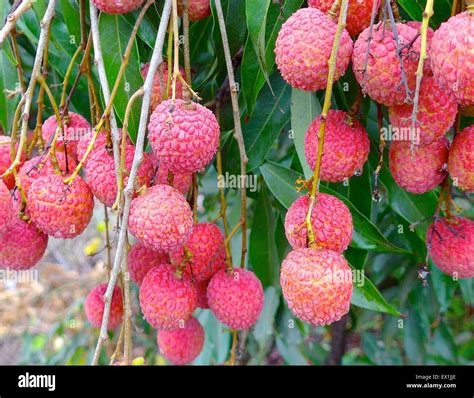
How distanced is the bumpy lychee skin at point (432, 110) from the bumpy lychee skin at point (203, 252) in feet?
1.15

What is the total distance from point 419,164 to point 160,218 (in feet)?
1.23

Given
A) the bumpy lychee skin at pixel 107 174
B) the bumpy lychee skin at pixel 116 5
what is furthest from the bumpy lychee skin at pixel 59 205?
the bumpy lychee skin at pixel 116 5

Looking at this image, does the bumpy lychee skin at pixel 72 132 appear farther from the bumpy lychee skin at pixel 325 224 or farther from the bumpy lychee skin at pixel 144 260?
the bumpy lychee skin at pixel 325 224

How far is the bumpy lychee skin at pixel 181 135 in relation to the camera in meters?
0.75

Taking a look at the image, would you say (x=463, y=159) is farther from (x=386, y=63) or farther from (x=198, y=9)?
(x=198, y=9)

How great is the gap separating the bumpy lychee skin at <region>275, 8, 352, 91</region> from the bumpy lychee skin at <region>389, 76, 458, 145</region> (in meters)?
0.10

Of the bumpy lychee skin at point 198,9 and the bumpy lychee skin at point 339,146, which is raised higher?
the bumpy lychee skin at point 198,9

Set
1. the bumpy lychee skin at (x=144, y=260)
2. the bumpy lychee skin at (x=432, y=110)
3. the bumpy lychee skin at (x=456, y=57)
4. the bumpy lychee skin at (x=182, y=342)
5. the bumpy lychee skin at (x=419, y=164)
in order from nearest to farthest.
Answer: the bumpy lychee skin at (x=456, y=57)
the bumpy lychee skin at (x=432, y=110)
the bumpy lychee skin at (x=419, y=164)
the bumpy lychee skin at (x=144, y=260)
the bumpy lychee skin at (x=182, y=342)

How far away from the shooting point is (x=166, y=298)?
876 mm

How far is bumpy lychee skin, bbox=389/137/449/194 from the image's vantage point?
85cm

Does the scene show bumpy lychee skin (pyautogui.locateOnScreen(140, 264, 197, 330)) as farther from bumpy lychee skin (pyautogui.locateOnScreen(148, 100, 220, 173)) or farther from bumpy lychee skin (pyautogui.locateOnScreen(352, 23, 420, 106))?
bumpy lychee skin (pyautogui.locateOnScreen(352, 23, 420, 106))

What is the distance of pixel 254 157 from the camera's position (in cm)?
106

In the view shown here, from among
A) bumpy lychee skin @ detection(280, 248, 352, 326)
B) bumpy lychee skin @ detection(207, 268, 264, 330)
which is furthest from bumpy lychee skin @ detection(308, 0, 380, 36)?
bumpy lychee skin @ detection(207, 268, 264, 330)
